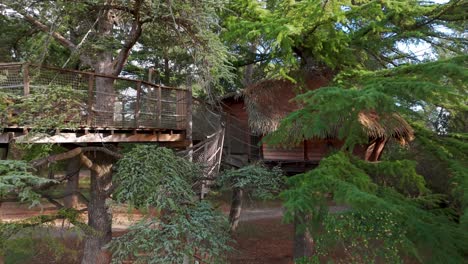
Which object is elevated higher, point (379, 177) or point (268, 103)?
point (268, 103)

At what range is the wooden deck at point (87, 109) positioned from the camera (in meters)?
5.27

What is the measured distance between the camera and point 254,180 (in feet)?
22.7

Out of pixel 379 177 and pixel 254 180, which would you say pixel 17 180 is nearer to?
pixel 254 180

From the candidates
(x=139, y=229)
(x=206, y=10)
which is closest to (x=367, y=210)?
(x=139, y=229)

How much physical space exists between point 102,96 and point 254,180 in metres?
3.55

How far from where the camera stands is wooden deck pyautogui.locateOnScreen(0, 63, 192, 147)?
5273 millimetres

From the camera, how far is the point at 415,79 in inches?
158

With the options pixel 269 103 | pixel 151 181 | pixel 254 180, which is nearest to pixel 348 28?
pixel 269 103

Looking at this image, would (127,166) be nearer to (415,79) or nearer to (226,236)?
(226,236)

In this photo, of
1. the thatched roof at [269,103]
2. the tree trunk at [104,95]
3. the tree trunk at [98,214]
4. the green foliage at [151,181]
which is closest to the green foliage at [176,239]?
the green foliage at [151,181]

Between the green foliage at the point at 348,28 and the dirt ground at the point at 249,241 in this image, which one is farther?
the dirt ground at the point at 249,241

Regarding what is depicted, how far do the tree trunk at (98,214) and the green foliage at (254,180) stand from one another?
3188mm

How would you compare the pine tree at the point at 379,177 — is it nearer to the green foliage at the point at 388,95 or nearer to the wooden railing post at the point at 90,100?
the green foliage at the point at 388,95

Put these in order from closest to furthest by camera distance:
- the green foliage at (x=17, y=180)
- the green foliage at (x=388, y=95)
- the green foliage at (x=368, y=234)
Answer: the green foliage at (x=388, y=95), the green foliage at (x=368, y=234), the green foliage at (x=17, y=180)
